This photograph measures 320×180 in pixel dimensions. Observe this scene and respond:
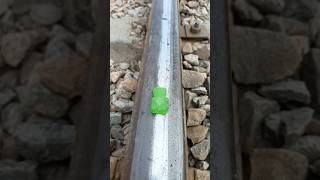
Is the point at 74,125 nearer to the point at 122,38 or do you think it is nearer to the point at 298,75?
the point at 298,75

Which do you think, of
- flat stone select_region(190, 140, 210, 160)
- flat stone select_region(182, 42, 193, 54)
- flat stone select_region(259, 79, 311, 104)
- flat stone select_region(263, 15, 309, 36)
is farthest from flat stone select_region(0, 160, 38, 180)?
flat stone select_region(182, 42, 193, 54)

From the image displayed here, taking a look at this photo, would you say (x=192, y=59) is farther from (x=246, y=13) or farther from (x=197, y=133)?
(x=246, y=13)

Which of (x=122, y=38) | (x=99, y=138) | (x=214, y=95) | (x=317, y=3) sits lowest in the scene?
(x=99, y=138)

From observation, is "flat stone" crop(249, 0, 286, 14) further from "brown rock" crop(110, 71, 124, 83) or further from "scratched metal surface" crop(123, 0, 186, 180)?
"brown rock" crop(110, 71, 124, 83)

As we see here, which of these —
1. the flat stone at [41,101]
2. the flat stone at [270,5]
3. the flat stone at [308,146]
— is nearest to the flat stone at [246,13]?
the flat stone at [270,5]

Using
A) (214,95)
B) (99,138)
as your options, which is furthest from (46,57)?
(214,95)

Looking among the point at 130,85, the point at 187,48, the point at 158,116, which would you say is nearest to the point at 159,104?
the point at 158,116

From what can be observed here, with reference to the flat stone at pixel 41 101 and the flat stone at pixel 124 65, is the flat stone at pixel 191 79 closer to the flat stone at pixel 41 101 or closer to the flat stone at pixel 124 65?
the flat stone at pixel 124 65
